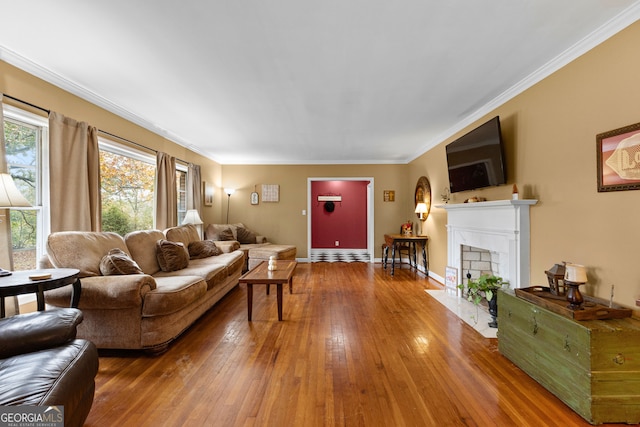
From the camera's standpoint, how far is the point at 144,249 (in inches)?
132

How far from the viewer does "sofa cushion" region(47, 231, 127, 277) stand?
2363 mm

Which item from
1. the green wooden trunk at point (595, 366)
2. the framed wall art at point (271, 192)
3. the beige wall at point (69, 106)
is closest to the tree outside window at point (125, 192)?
the beige wall at point (69, 106)

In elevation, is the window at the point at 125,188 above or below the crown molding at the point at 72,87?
below

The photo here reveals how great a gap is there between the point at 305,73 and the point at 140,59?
4.69 ft

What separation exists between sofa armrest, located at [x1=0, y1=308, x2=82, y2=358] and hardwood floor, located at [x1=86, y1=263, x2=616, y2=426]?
53 centimetres

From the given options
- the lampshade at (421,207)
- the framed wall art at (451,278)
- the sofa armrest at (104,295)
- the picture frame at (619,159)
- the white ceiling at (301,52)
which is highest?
the white ceiling at (301,52)

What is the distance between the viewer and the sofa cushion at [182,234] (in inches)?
160

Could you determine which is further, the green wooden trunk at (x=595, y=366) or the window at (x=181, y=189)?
the window at (x=181, y=189)

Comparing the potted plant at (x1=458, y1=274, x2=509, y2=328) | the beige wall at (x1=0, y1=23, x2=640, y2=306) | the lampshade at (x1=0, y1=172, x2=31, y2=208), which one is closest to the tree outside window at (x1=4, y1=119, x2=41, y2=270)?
the beige wall at (x1=0, y1=23, x2=640, y2=306)

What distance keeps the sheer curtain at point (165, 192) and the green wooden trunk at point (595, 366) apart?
4.79m

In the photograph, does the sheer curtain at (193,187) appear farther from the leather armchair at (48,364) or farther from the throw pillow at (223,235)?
the leather armchair at (48,364)

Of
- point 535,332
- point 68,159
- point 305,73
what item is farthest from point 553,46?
point 68,159

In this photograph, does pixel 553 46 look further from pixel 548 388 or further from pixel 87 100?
pixel 87 100

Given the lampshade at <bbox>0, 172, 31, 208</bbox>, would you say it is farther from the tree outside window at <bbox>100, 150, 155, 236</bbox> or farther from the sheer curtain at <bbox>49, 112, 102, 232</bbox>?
the tree outside window at <bbox>100, 150, 155, 236</bbox>
